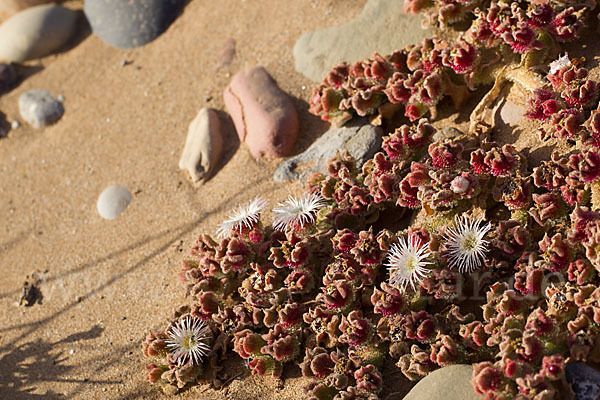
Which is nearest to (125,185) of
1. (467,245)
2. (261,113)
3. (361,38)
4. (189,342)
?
(261,113)

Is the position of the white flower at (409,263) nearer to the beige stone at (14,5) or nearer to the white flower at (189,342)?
the white flower at (189,342)

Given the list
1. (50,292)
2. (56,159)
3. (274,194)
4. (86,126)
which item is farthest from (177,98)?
(50,292)

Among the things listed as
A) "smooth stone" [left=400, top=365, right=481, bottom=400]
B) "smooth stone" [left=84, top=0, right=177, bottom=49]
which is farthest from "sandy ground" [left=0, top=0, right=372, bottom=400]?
"smooth stone" [left=400, top=365, right=481, bottom=400]

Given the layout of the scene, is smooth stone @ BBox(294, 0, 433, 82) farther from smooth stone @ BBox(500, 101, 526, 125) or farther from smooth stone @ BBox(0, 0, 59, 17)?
smooth stone @ BBox(0, 0, 59, 17)

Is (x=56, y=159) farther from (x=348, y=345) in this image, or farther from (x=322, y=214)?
(x=348, y=345)

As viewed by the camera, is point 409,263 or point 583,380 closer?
point 583,380

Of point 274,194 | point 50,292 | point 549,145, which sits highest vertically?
point 549,145

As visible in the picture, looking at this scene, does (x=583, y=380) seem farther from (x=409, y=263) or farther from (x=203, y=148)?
(x=203, y=148)
